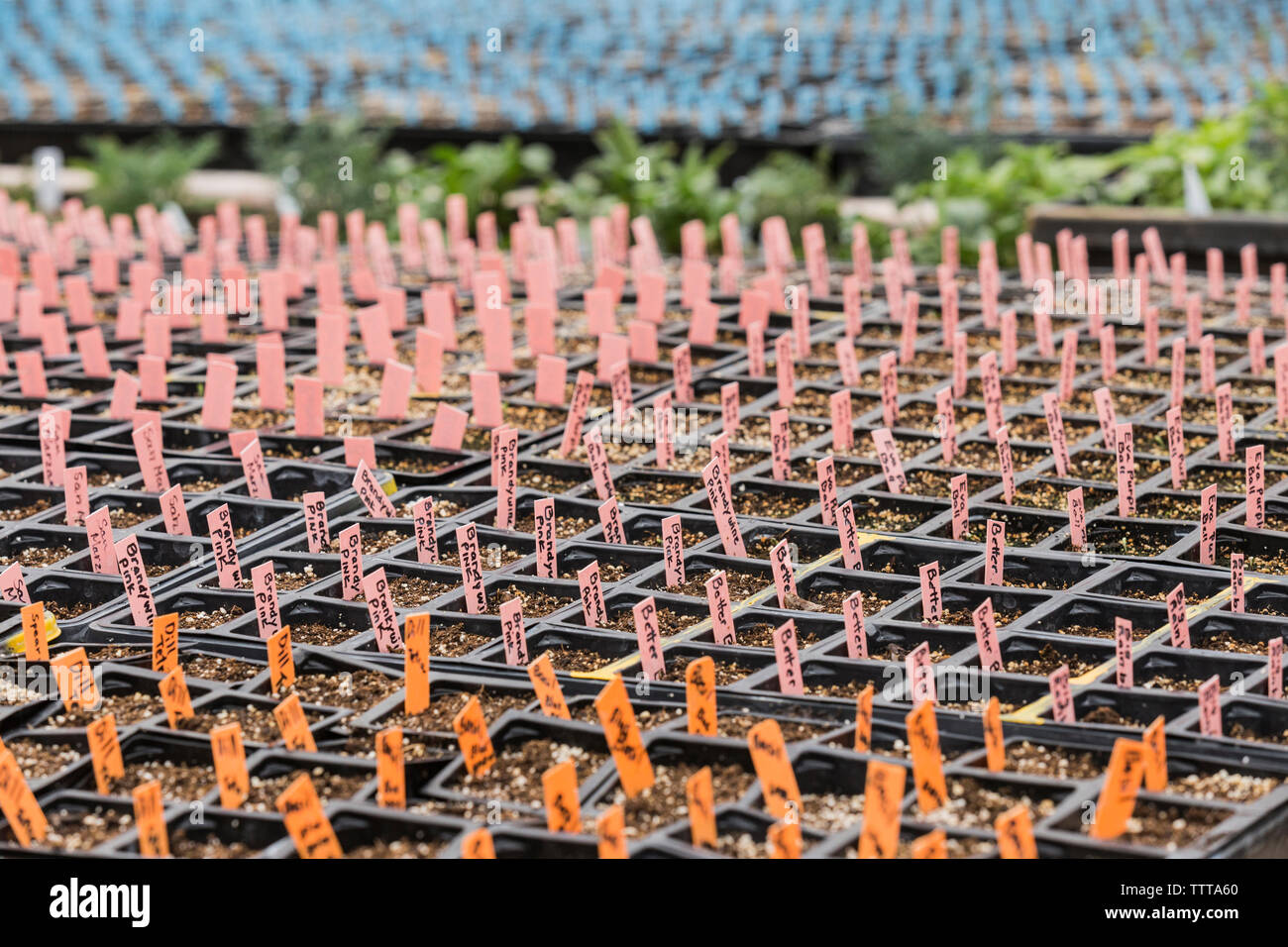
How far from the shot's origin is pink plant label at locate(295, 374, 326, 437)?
15.3 feet

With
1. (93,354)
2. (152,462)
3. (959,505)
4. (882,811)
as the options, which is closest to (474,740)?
(882,811)

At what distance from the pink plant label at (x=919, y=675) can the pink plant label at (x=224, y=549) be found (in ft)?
4.90

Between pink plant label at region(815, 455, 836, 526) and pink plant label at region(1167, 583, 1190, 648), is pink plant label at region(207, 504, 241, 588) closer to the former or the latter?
pink plant label at region(815, 455, 836, 526)

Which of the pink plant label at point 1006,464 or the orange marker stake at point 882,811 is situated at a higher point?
the pink plant label at point 1006,464

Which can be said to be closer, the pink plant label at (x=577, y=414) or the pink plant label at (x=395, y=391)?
the pink plant label at (x=577, y=414)

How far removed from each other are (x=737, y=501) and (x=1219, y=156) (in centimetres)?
516

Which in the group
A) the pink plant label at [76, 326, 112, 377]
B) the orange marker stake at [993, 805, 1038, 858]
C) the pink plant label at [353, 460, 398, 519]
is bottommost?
the orange marker stake at [993, 805, 1038, 858]

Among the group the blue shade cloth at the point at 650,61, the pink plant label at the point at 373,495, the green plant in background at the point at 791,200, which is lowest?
the pink plant label at the point at 373,495

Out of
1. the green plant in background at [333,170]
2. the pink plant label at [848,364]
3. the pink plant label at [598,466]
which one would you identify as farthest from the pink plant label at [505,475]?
the green plant in background at [333,170]

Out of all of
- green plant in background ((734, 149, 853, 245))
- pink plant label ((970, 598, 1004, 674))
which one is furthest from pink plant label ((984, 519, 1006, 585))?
green plant in background ((734, 149, 853, 245))

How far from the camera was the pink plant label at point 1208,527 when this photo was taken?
3.56 meters

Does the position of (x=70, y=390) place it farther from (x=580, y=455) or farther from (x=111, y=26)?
(x=111, y=26)

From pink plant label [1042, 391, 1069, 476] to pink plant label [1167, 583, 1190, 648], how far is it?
1.12 m

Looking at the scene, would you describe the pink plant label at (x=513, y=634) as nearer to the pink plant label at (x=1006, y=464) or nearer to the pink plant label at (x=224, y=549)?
the pink plant label at (x=224, y=549)
